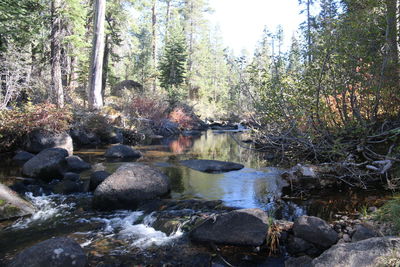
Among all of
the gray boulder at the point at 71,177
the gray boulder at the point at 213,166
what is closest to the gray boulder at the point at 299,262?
the gray boulder at the point at 213,166

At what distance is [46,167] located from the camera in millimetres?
7742

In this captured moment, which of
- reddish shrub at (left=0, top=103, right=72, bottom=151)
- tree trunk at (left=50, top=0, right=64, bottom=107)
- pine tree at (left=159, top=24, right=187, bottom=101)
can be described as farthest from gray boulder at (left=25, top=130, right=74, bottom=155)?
pine tree at (left=159, top=24, right=187, bottom=101)

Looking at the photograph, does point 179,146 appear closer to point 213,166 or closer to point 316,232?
point 213,166

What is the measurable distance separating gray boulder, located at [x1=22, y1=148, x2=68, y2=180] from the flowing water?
0.45m

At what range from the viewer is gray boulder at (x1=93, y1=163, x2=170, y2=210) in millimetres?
5820

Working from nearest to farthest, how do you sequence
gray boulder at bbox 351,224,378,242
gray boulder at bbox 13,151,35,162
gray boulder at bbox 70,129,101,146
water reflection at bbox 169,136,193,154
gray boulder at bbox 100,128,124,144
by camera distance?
gray boulder at bbox 351,224,378,242 → gray boulder at bbox 13,151,35,162 → water reflection at bbox 169,136,193,154 → gray boulder at bbox 70,129,101,146 → gray boulder at bbox 100,128,124,144

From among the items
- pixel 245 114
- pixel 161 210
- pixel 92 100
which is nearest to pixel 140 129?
pixel 92 100

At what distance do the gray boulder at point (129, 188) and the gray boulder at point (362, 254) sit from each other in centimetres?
372

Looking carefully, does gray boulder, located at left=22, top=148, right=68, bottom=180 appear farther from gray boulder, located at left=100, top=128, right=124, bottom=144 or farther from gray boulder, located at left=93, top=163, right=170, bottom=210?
gray boulder, located at left=100, top=128, right=124, bottom=144

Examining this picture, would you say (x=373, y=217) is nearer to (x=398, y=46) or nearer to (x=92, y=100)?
(x=398, y=46)

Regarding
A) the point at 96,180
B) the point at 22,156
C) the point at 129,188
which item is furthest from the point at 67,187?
the point at 22,156

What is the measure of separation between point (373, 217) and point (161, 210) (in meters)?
3.38

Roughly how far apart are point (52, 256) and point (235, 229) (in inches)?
89.7

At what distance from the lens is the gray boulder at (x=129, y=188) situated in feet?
19.1
